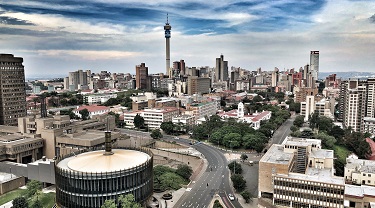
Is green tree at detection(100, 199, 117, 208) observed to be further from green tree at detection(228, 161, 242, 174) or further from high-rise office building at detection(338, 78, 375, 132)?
high-rise office building at detection(338, 78, 375, 132)

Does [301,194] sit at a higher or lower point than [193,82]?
lower

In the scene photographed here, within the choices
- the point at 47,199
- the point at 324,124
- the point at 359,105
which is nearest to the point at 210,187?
the point at 47,199

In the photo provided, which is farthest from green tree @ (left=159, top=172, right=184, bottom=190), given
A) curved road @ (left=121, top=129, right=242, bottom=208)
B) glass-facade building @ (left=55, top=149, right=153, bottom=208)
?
glass-facade building @ (left=55, top=149, right=153, bottom=208)

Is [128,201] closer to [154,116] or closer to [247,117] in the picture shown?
[154,116]

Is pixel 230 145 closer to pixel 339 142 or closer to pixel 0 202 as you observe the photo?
pixel 339 142

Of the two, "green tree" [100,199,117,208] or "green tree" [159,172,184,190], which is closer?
"green tree" [100,199,117,208]

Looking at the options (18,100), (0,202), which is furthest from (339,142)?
(18,100)
